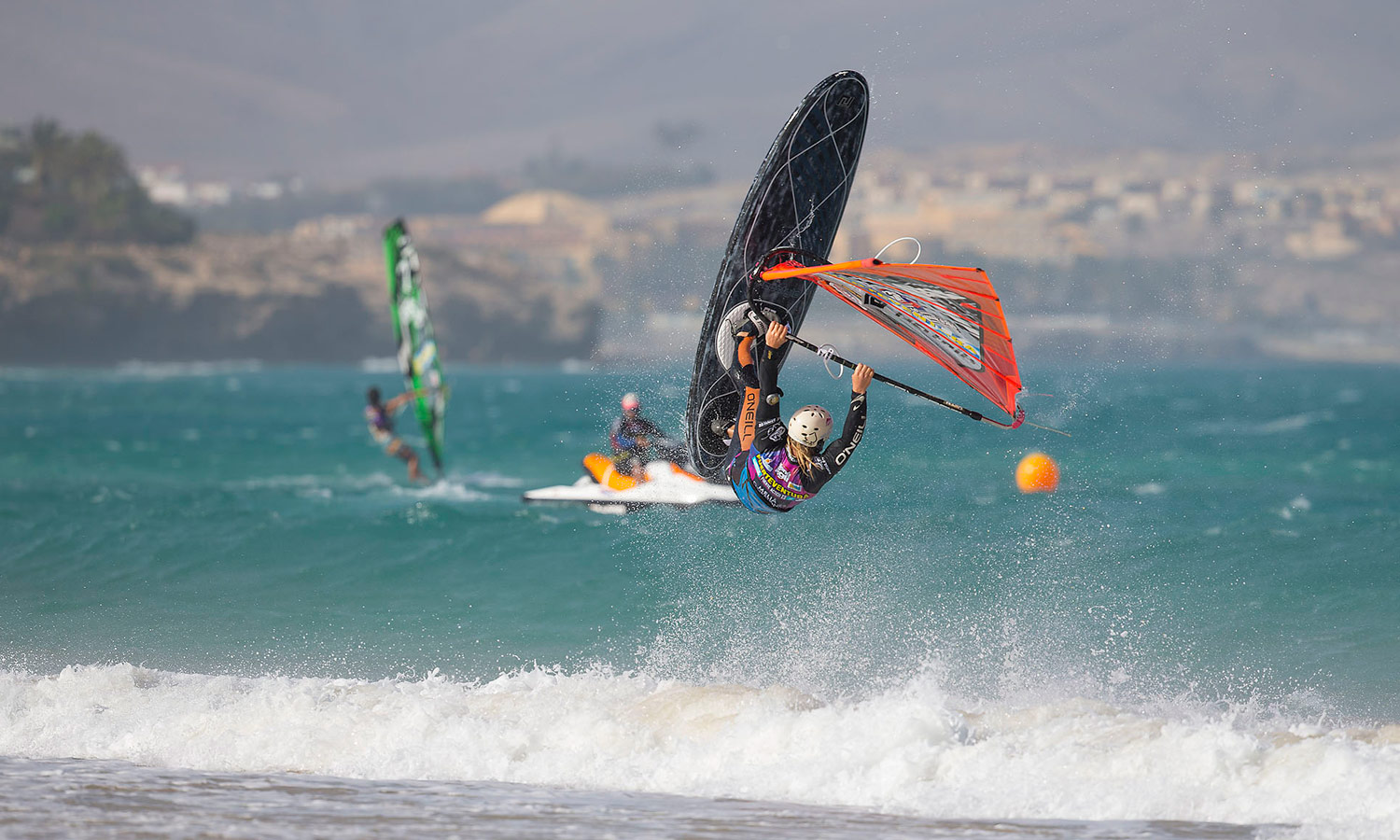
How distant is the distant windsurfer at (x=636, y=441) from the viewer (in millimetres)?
15906

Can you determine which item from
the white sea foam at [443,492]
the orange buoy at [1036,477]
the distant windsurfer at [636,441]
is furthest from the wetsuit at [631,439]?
the orange buoy at [1036,477]

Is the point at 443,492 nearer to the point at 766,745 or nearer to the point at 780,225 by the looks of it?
the point at 780,225

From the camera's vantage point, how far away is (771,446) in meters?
8.36

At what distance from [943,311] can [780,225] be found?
2.02 meters

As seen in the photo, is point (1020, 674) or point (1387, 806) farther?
point (1020, 674)

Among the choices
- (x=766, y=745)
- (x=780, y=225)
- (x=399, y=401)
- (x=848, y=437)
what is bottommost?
(x=766, y=745)

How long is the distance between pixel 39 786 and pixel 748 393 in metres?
4.80

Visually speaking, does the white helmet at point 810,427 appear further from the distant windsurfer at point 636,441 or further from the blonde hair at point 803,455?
the distant windsurfer at point 636,441

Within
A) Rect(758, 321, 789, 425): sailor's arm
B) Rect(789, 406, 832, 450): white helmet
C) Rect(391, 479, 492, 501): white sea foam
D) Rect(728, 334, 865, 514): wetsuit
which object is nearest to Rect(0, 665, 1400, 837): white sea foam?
Rect(728, 334, 865, 514): wetsuit

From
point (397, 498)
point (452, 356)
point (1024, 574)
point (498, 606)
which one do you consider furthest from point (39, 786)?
point (452, 356)

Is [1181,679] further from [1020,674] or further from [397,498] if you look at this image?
[397,498]

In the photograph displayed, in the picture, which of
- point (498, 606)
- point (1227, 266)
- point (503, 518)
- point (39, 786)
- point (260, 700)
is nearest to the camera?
point (39, 786)

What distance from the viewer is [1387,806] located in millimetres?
6902

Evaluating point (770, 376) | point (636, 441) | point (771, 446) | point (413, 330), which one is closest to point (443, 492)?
point (413, 330)
